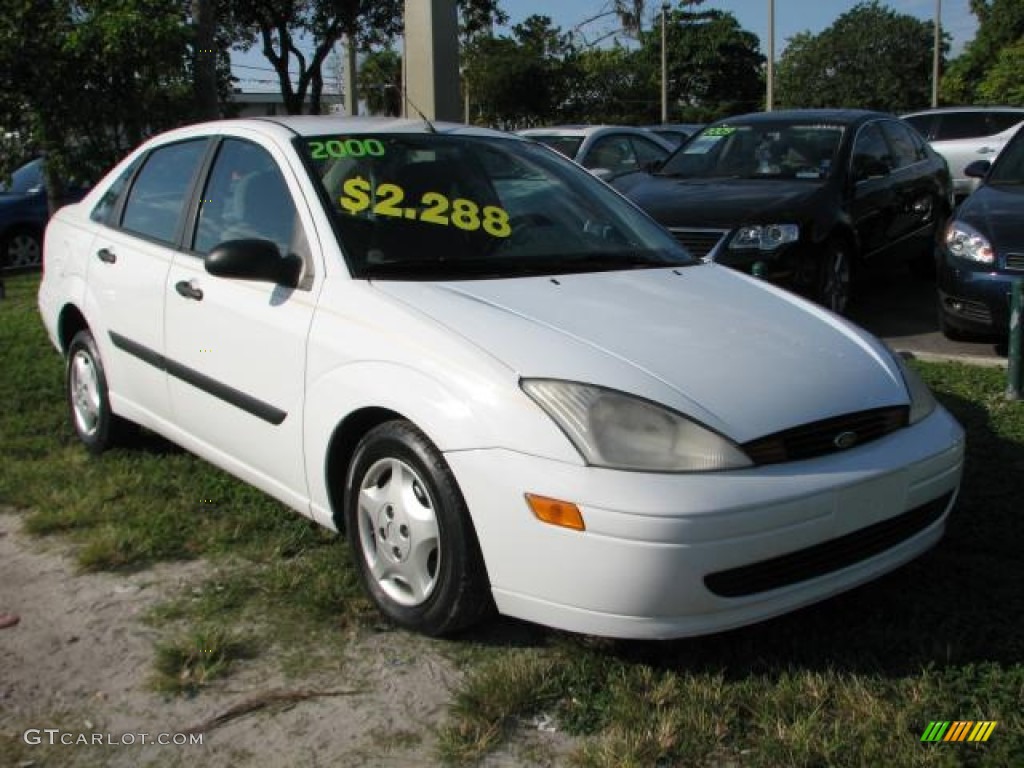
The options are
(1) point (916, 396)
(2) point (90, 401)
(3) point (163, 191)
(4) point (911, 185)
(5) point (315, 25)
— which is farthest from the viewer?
(5) point (315, 25)

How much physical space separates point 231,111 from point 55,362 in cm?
1038

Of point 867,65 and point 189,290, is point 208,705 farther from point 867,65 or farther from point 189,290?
point 867,65

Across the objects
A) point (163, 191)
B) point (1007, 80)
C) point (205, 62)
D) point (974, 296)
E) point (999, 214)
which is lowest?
point (974, 296)

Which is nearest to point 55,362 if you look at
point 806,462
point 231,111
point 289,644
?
point 289,644

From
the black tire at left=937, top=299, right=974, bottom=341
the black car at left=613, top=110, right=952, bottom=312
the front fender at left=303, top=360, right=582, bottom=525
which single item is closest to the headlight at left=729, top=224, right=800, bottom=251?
the black car at left=613, top=110, right=952, bottom=312

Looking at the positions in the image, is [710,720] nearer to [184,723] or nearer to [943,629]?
[943,629]

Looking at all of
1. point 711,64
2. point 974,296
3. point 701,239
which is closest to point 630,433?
point 974,296

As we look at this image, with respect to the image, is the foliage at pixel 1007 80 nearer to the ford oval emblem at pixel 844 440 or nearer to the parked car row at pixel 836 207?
the parked car row at pixel 836 207

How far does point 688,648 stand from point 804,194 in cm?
491

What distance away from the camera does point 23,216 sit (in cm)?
1226

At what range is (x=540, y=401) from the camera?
2.70m

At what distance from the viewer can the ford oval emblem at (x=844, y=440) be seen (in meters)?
2.84

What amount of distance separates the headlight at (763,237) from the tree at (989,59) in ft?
128

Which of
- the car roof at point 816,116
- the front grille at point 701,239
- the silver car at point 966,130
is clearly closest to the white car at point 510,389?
the front grille at point 701,239
